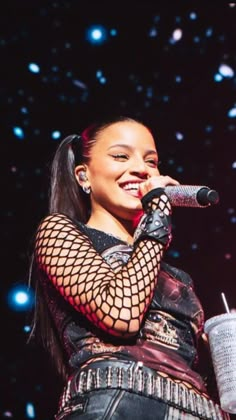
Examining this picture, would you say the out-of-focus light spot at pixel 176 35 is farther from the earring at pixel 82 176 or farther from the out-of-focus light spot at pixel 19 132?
the earring at pixel 82 176

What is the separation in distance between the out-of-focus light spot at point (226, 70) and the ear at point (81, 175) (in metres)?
1.10

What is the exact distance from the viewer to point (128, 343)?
4.14ft

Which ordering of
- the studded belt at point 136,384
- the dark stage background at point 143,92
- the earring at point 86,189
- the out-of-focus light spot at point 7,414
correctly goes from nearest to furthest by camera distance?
the studded belt at point 136,384 → the earring at point 86,189 → the out-of-focus light spot at point 7,414 → the dark stage background at point 143,92

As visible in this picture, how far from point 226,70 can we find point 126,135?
1.10 meters

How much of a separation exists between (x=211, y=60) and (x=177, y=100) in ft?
0.71

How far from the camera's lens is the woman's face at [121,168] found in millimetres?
1616

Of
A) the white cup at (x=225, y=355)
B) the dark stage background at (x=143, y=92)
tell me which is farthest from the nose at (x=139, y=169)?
the dark stage background at (x=143, y=92)

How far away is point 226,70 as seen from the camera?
2643mm

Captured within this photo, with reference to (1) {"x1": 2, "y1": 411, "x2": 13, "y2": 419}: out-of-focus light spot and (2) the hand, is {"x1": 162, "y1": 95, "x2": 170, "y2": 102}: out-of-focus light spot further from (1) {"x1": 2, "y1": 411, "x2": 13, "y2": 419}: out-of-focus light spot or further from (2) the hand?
(1) {"x1": 2, "y1": 411, "x2": 13, "y2": 419}: out-of-focus light spot

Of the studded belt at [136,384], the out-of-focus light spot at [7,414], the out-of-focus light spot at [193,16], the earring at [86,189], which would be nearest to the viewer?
the studded belt at [136,384]

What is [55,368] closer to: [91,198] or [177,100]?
[91,198]

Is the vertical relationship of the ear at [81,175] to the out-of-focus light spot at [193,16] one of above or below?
below

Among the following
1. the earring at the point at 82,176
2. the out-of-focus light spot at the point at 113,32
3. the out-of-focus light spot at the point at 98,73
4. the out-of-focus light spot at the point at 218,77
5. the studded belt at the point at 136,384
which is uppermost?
the out-of-focus light spot at the point at 113,32

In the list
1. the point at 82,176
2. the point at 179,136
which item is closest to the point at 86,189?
the point at 82,176
